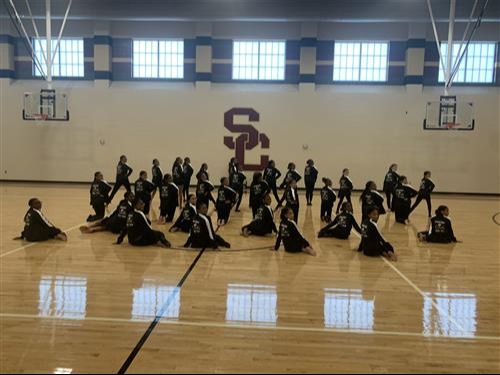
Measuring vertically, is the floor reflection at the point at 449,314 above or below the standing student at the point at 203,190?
Result: below

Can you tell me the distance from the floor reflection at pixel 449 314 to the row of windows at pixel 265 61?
17.0 meters

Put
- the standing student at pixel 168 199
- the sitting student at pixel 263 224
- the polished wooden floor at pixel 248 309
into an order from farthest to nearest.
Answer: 1. the standing student at pixel 168 199
2. the sitting student at pixel 263 224
3. the polished wooden floor at pixel 248 309

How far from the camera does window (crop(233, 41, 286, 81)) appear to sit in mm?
22562

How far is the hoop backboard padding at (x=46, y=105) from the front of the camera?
68.1 ft

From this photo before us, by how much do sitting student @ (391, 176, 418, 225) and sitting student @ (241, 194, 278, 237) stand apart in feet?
15.4

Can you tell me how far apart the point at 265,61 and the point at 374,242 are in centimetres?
1518

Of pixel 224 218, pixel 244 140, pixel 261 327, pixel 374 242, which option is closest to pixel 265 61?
pixel 244 140

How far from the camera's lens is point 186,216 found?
37.1ft

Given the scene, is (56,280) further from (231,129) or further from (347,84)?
(347,84)

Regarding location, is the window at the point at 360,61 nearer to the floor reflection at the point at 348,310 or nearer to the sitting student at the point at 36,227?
the sitting student at the point at 36,227

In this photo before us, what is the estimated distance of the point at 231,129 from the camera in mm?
22672

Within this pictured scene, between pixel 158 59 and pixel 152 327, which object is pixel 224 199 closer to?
pixel 152 327

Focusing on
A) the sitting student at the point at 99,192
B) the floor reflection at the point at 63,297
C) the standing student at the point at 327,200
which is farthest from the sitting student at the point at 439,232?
the sitting student at the point at 99,192

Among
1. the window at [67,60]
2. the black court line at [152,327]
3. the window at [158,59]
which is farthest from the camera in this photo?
the window at [67,60]
